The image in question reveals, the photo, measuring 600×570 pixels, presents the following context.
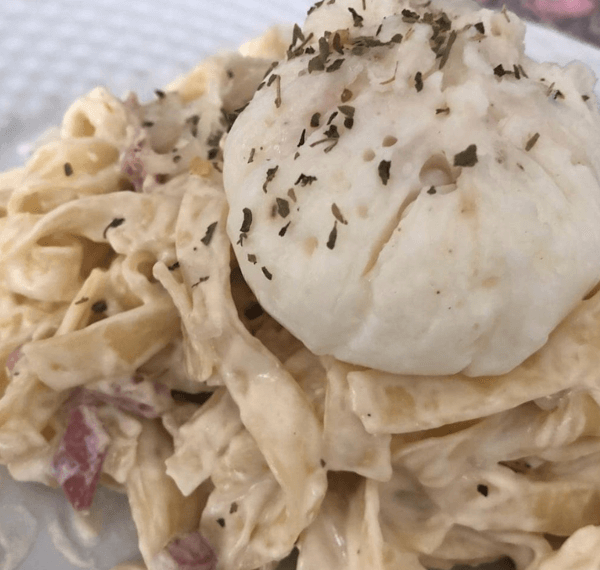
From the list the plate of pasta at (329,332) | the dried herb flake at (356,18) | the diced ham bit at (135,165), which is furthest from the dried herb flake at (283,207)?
the diced ham bit at (135,165)

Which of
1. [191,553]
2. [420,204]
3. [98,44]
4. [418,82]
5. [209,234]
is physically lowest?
[191,553]

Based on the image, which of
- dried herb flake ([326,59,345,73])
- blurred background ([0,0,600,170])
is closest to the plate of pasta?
dried herb flake ([326,59,345,73])

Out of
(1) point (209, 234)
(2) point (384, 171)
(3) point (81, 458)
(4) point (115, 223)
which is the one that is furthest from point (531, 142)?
(3) point (81, 458)

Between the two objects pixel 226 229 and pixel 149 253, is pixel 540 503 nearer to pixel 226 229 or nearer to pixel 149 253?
pixel 226 229

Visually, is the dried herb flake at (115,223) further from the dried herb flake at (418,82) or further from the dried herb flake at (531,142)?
the dried herb flake at (531,142)

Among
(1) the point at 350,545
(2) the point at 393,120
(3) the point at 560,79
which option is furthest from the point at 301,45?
(1) the point at 350,545

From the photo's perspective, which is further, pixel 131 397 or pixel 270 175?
pixel 131 397

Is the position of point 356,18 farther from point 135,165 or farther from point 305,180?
point 135,165
